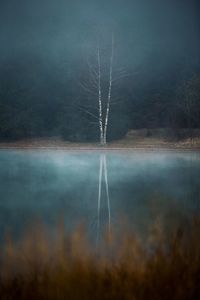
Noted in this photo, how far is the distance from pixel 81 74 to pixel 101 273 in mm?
24679

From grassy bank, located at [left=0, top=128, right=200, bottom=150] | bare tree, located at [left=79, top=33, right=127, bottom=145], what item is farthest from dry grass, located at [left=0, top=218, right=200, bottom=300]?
bare tree, located at [left=79, top=33, right=127, bottom=145]

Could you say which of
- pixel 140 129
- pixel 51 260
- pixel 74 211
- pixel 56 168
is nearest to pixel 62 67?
pixel 140 129

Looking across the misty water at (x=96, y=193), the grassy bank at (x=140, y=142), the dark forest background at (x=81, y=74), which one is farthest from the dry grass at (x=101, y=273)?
the dark forest background at (x=81, y=74)

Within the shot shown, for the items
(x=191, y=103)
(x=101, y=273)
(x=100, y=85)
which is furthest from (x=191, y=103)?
(x=101, y=273)

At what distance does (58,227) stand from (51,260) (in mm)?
2039

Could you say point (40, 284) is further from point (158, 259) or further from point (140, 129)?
point (140, 129)

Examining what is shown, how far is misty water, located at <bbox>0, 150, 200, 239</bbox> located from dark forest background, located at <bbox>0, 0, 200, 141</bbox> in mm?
10345

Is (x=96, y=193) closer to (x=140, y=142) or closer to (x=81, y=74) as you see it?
(x=140, y=142)

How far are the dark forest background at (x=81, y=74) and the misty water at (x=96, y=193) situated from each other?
33.9 ft

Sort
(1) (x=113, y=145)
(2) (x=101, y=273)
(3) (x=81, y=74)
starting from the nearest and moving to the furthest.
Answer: (2) (x=101, y=273), (1) (x=113, y=145), (3) (x=81, y=74)

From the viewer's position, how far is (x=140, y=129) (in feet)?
89.1

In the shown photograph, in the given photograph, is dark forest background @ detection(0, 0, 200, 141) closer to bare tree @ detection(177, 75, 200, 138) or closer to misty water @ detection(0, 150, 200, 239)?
bare tree @ detection(177, 75, 200, 138)

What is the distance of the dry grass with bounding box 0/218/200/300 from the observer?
12.3 ft

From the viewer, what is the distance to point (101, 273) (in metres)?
4.08
